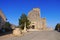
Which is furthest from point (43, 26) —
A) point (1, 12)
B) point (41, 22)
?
point (1, 12)

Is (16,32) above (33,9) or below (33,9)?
below

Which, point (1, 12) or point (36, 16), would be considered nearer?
point (1, 12)

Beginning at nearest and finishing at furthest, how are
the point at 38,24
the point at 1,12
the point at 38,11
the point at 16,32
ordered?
the point at 16,32, the point at 1,12, the point at 38,24, the point at 38,11

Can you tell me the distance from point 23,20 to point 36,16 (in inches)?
1389

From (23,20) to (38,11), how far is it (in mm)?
39397

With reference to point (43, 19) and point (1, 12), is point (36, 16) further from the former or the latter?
point (1, 12)

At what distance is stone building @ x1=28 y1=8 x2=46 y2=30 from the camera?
3350 inches

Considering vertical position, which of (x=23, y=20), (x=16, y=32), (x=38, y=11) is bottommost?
(x=16, y=32)

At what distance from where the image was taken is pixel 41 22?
85.6 m

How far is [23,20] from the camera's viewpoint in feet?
173

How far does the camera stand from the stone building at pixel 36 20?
85081 millimetres

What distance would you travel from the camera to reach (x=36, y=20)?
282 feet

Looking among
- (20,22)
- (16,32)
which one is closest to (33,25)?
(20,22)

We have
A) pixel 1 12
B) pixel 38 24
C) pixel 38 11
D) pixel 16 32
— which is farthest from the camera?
pixel 38 11
